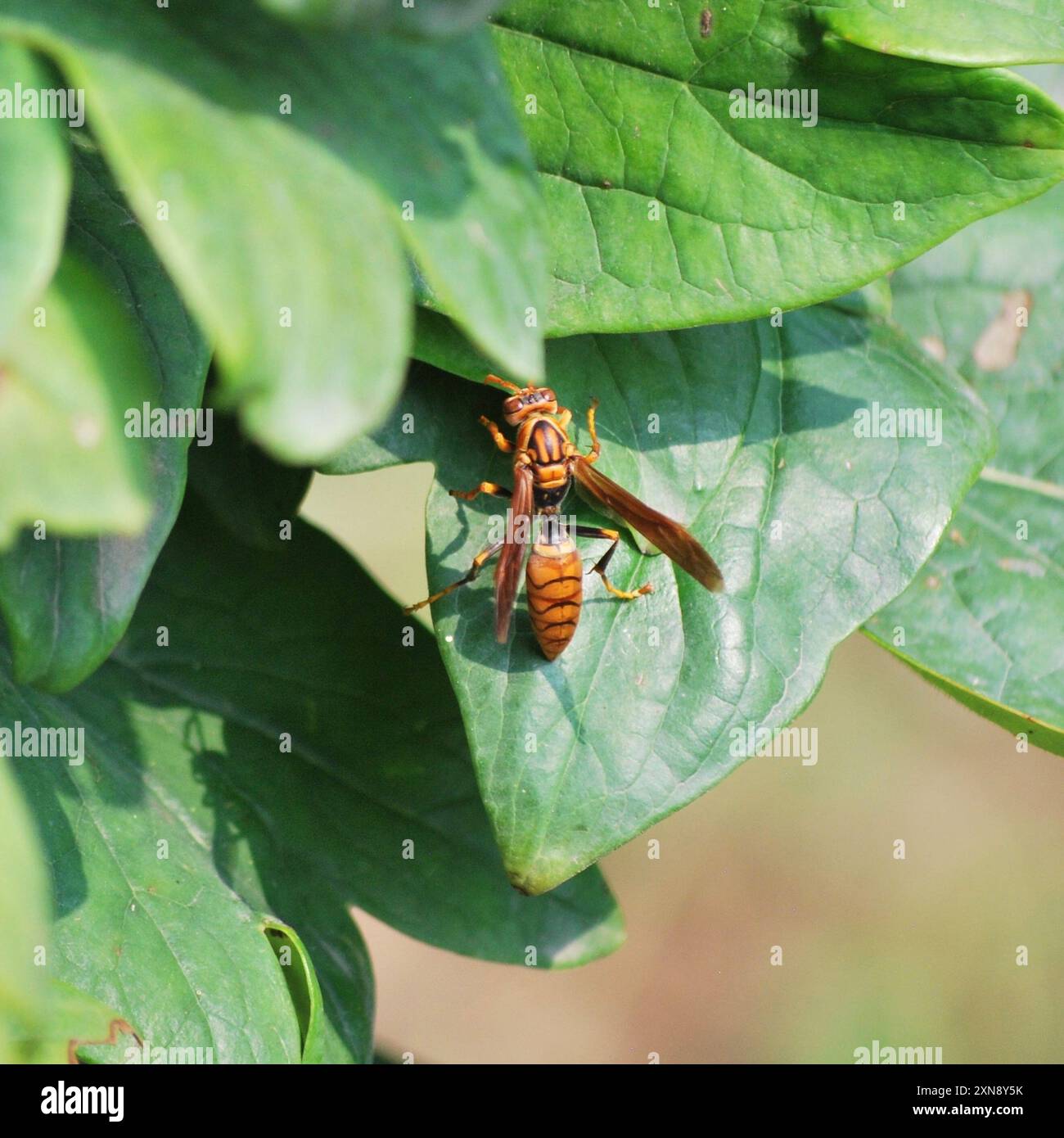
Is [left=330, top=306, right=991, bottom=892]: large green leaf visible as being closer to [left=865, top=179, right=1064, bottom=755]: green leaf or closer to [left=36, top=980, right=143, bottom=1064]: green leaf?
[left=865, top=179, right=1064, bottom=755]: green leaf

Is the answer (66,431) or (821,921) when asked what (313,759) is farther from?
(821,921)

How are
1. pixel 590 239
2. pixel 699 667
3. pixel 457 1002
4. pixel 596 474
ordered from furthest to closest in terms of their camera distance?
pixel 457 1002, pixel 596 474, pixel 699 667, pixel 590 239

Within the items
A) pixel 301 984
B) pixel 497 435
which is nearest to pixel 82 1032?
pixel 301 984

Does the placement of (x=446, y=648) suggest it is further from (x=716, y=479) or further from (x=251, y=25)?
(x=251, y=25)

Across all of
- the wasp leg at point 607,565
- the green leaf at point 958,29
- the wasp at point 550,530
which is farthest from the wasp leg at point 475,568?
the green leaf at point 958,29

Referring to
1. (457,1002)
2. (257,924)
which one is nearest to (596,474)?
(257,924)

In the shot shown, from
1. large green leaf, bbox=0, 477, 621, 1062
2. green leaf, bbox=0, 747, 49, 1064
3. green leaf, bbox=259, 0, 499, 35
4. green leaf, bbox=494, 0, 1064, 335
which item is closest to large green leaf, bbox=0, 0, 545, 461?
green leaf, bbox=259, 0, 499, 35

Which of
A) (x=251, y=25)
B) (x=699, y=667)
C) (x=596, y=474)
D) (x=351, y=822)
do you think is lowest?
(x=351, y=822)
